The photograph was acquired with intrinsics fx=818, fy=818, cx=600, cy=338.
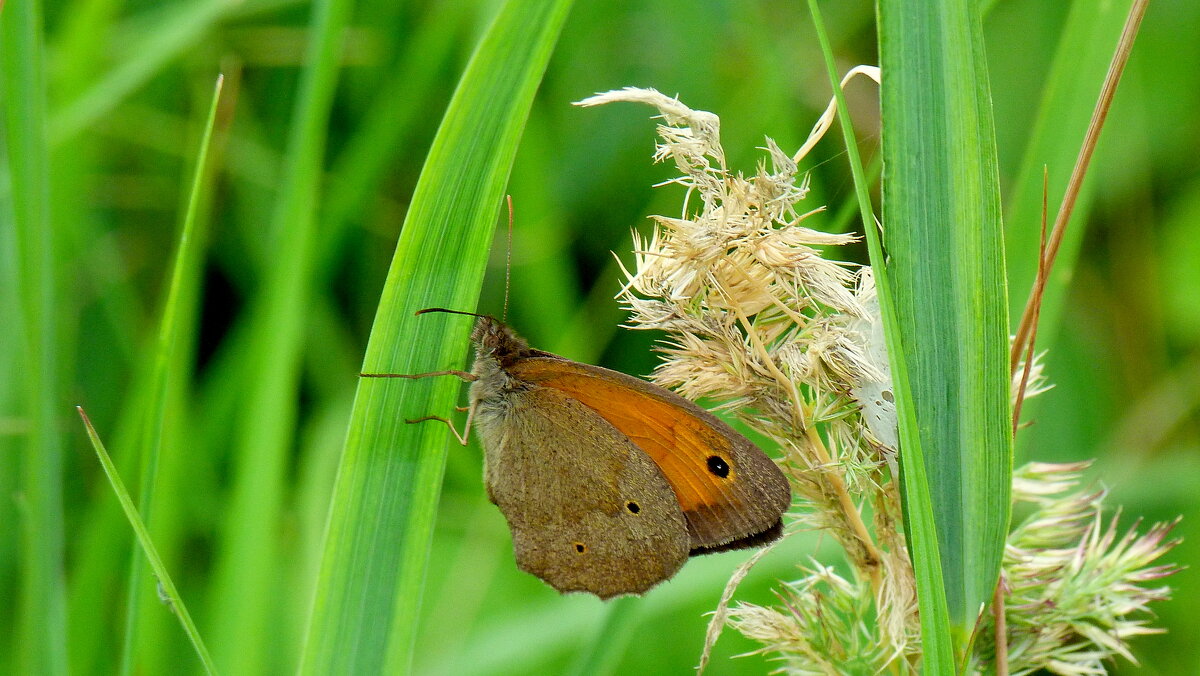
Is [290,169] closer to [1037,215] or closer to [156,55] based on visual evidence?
[156,55]

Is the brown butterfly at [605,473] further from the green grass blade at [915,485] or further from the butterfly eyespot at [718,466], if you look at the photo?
the green grass blade at [915,485]

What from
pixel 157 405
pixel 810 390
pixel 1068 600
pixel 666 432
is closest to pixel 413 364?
pixel 157 405

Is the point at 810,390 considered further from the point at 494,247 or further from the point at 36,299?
the point at 494,247

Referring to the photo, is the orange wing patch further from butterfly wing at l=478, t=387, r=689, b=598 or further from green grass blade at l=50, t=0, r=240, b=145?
green grass blade at l=50, t=0, r=240, b=145

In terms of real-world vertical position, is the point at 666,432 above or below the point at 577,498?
above

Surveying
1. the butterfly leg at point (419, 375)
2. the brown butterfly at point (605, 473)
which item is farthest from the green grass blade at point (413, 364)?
the brown butterfly at point (605, 473)

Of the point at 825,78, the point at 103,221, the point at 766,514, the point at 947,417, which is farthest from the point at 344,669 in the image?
the point at 825,78

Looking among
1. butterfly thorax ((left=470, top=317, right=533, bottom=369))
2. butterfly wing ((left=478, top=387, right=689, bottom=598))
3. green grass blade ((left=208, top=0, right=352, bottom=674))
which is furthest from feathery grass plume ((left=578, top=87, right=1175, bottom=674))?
green grass blade ((left=208, top=0, right=352, bottom=674))
